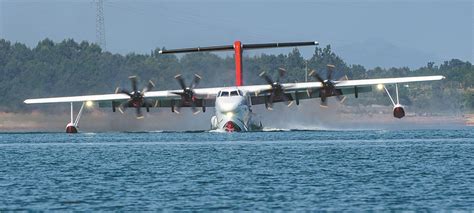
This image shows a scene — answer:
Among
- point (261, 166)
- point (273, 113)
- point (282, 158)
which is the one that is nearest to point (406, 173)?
point (261, 166)

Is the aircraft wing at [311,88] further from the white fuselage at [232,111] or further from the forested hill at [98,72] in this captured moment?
the forested hill at [98,72]

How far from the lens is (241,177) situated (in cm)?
5478

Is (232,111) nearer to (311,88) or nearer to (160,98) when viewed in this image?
(311,88)

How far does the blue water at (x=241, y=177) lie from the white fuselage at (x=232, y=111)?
13004 millimetres

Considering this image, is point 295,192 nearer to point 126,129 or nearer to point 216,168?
point 216,168

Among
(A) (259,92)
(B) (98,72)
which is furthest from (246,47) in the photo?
(B) (98,72)

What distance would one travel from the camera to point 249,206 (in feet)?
140

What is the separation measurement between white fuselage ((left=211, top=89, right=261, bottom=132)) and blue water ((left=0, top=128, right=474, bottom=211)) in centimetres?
1300

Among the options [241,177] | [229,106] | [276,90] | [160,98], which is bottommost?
[241,177]

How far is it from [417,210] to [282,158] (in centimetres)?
2832

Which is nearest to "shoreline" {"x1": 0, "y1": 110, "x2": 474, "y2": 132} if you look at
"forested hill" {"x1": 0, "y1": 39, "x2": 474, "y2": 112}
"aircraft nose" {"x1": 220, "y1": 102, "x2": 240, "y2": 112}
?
"forested hill" {"x1": 0, "y1": 39, "x2": 474, "y2": 112}

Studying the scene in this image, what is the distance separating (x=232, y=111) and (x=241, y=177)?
150ft

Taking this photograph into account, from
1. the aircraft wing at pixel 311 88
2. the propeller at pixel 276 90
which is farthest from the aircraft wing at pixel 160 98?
the propeller at pixel 276 90

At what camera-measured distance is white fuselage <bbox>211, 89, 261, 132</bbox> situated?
100 meters
